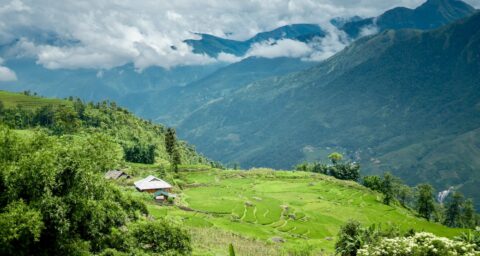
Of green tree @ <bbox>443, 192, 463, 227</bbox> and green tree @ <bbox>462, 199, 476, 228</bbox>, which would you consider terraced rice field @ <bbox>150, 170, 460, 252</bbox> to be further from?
green tree @ <bbox>462, 199, 476, 228</bbox>

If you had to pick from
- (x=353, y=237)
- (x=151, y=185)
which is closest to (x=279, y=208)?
(x=151, y=185)

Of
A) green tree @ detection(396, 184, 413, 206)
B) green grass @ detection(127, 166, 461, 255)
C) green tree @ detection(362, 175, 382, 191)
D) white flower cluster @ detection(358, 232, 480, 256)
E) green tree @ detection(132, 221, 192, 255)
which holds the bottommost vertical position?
green tree @ detection(132, 221, 192, 255)

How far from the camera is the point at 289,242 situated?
82.3m

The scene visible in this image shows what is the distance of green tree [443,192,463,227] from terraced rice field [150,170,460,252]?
27.2 meters

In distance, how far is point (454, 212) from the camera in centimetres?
16275

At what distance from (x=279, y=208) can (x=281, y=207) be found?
4.44ft

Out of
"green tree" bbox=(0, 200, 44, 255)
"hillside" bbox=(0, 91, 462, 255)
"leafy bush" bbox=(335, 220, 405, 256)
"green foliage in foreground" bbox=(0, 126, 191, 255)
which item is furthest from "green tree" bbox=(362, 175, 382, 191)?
"green tree" bbox=(0, 200, 44, 255)

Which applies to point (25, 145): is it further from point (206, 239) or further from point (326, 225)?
point (326, 225)

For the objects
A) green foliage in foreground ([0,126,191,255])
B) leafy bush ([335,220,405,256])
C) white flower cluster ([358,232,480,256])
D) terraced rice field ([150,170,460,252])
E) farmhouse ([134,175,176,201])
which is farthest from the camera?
farmhouse ([134,175,176,201])

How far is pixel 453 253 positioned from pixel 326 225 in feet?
256

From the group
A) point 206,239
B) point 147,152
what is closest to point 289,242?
point 206,239

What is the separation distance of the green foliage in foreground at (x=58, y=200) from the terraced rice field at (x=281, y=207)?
20134 mm

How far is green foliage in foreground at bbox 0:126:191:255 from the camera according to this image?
32938 millimetres

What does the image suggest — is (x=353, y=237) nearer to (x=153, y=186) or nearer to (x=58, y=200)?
(x=58, y=200)
